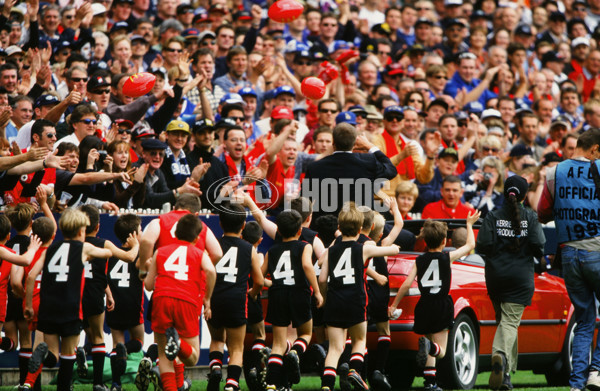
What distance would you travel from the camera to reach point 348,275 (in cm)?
946

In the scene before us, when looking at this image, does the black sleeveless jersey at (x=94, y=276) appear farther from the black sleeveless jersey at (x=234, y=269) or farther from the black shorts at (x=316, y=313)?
the black shorts at (x=316, y=313)

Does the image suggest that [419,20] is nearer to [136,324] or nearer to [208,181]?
[208,181]

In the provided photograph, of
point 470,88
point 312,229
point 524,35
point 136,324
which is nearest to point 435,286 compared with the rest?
point 312,229

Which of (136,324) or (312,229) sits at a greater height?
(312,229)

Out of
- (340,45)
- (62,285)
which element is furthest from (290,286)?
(340,45)

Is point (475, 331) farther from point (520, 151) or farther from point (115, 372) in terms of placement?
point (520, 151)

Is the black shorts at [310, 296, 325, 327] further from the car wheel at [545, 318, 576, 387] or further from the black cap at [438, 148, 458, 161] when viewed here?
the black cap at [438, 148, 458, 161]

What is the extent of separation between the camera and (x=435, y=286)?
32.1ft

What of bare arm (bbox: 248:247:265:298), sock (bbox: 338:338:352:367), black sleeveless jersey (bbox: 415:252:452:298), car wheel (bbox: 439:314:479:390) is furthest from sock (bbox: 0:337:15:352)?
car wheel (bbox: 439:314:479:390)

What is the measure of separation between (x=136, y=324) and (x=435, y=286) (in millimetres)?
3092

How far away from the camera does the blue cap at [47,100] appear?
1235 centimetres

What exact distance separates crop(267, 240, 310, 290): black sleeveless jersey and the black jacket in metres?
1.92

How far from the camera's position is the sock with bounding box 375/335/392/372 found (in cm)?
966

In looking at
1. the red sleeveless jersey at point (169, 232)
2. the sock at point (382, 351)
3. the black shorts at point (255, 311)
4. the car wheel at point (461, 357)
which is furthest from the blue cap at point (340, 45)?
the red sleeveless jersey at point (169, 232)
